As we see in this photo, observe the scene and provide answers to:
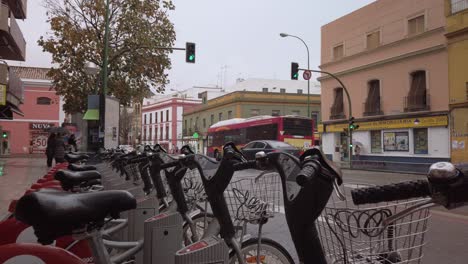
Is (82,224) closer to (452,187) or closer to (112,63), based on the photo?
(452,187)

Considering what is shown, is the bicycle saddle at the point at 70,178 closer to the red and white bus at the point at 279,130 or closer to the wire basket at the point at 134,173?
the wire basket at the point at 134,173

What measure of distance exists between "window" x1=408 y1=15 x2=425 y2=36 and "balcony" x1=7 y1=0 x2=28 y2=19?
2182 centimetres

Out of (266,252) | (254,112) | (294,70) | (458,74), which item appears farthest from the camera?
(254,112)

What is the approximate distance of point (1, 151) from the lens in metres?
36.9

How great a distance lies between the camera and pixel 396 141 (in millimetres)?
26812

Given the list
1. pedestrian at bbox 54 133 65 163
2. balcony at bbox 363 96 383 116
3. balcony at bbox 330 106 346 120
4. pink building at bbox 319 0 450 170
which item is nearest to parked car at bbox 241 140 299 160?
pedestrian at bbox 54 133 65 163

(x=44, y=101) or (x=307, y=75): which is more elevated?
(x=307, y=75)

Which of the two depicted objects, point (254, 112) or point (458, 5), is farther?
point (254, 112)

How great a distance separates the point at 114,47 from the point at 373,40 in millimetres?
17736

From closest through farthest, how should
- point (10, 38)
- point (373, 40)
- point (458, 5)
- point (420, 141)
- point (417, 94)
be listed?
1. point (10, 38)
2. point (458, 5)
3. point (420, 141)
4. point (417, 94)
5. point (373, 40)

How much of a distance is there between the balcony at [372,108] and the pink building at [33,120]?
27496 mm

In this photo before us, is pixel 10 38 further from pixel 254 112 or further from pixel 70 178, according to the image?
pixel 254 112

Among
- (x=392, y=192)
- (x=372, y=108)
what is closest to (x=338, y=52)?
(x=372, y=108)

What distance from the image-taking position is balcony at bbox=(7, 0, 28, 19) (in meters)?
19.8
